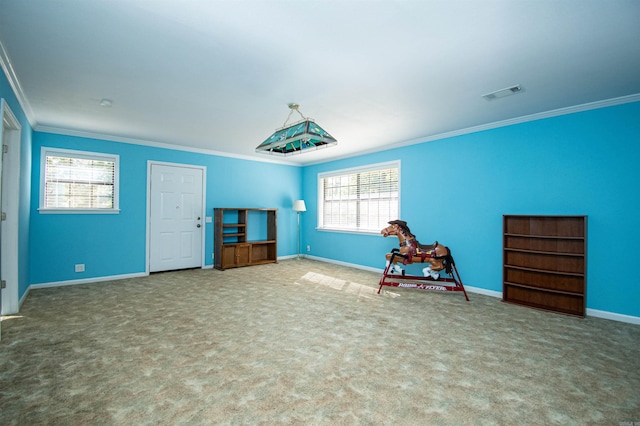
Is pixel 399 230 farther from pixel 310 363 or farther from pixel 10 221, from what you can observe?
pixel 10 221

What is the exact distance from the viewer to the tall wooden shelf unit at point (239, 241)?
6.07m

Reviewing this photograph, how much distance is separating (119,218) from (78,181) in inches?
32.5

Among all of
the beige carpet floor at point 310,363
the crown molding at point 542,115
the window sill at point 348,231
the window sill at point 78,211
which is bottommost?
the beige carpet floor at point 310,363

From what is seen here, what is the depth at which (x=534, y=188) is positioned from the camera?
397cm

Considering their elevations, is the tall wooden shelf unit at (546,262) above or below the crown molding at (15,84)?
below


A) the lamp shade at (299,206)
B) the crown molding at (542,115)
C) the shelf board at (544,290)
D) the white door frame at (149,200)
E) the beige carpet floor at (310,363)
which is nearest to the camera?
the beige carpet floor at (310,363)

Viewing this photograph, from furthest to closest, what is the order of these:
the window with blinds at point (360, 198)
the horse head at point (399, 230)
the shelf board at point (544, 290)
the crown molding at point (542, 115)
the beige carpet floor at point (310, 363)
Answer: the window with blinds at point (360, 198)
the horse head at point (399, 230)
the shelf board at point (544, 290)
the crown molding at point (542, 115)
the beige carpet floor at point (310, 363)

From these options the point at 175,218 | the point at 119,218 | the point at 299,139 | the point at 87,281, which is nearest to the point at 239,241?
the point at 175,218

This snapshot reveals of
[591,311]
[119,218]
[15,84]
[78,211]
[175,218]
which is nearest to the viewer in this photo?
[15,84]

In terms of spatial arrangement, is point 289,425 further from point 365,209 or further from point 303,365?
point 365,209

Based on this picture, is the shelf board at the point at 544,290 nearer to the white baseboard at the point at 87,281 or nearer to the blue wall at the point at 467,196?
the blue wall at the point at 467,196

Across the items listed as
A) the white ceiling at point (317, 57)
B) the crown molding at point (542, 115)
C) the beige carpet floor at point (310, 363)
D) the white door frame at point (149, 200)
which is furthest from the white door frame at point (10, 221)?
the crown molding at point (542, 115)

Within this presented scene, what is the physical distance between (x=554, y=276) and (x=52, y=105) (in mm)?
6570

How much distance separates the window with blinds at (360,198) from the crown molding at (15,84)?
507 centimetres
